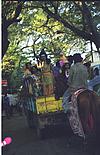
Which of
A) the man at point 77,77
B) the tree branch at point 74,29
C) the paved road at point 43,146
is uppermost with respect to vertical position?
the tree branch at point 74,29

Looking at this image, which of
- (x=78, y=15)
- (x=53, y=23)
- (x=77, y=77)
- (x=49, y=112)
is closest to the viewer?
(x=77, y=77)

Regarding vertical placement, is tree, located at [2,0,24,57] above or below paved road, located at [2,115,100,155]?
above

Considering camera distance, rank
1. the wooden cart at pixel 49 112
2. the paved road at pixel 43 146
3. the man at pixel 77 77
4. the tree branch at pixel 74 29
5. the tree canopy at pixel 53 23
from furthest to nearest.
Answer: the tree branch at pixel 74 29
the tree canopy at pixel 53 23
the wooden cart at pixel 49 112
the man at pixel 77 77
the paved road at pixel 43 146

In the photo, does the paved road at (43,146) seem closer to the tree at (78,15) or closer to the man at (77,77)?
the man at (77,77)

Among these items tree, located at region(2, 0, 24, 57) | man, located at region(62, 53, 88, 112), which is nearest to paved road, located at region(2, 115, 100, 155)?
man, located at region(62, 53, 88, 112)

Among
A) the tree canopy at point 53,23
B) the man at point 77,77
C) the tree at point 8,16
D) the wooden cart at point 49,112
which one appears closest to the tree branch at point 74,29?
the tree canopy at point 53,23

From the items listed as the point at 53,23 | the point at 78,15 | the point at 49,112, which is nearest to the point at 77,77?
the point at 49,112

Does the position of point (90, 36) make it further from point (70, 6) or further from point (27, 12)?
point (27, 12)

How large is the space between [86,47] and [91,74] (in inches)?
574

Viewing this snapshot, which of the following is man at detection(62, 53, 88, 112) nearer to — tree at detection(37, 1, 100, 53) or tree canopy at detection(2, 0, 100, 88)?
tree canopy at detection(2, 0, 100, 88)

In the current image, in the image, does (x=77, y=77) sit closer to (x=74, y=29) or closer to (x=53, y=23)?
(x=74, y=29)

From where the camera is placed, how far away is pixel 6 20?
18.5 metres

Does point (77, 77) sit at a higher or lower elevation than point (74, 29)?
lower

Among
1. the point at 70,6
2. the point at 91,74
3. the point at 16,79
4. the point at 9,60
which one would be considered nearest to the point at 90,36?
the point at 70,6
